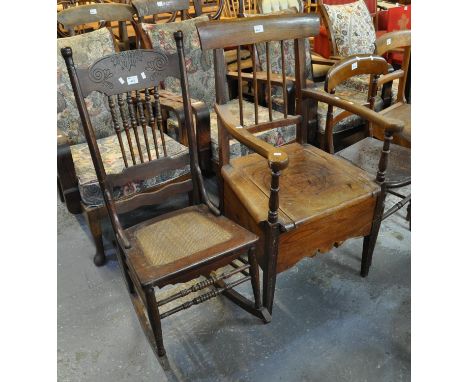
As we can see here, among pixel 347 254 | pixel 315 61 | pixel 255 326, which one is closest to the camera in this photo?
pixel 255 326

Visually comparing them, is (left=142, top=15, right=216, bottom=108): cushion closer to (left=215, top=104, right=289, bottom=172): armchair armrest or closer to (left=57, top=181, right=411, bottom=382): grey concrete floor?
(left=215, top=104, right=289, bottom=172): armchair armrest

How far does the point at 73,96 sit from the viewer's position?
1.99 meters

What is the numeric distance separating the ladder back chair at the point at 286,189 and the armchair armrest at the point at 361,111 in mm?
13

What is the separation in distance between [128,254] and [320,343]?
0.82 m

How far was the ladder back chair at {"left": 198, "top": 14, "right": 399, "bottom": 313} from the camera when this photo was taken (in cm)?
138

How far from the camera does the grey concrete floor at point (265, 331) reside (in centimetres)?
143

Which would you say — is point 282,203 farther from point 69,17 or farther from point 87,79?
point 69,17

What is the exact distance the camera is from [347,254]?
1960 mm

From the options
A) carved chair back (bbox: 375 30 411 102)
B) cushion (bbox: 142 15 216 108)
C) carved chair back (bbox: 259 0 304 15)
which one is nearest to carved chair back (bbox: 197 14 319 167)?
carved chair back (bbox: 375 30 411 102)

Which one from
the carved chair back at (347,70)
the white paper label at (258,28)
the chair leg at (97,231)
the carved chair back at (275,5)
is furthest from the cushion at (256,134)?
the carved chair back at (275,5)

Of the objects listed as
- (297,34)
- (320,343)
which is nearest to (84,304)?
(320,343)

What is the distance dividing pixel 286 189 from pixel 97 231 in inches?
36.0

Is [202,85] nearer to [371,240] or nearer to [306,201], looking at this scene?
[306,201]

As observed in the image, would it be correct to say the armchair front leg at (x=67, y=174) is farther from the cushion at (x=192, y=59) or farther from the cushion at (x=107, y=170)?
the cushion at (x=192, y=59)
